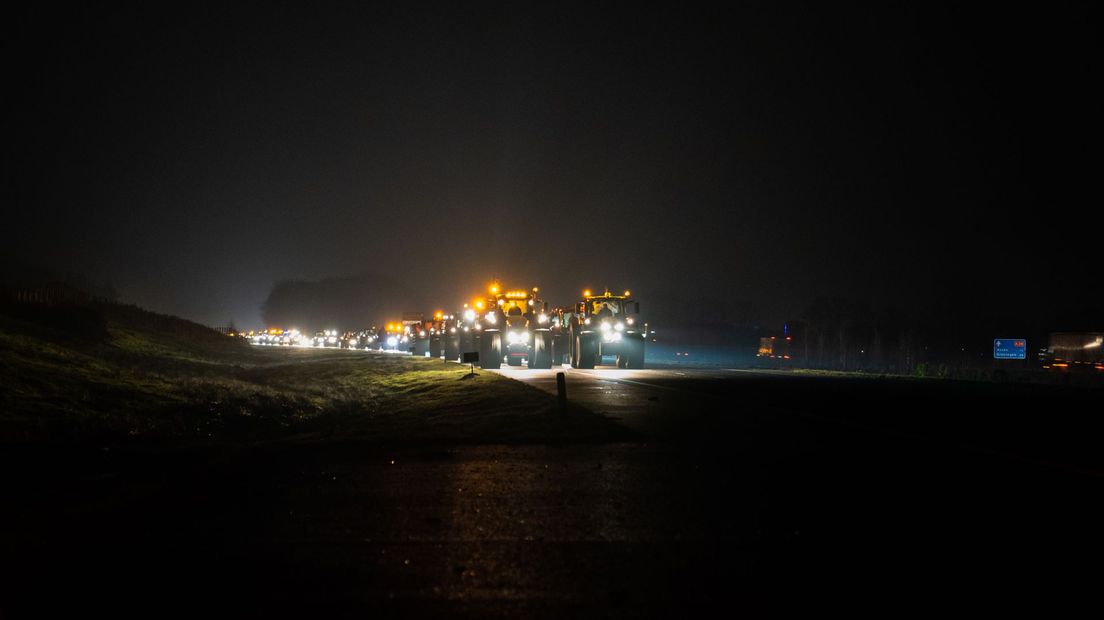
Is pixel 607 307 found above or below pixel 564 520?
above

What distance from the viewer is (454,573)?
714cm

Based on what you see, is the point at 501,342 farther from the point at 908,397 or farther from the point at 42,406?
the point at 42,406

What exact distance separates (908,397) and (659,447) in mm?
13918

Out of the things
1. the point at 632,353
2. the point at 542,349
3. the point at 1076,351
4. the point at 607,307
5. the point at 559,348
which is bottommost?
the point at 632,353

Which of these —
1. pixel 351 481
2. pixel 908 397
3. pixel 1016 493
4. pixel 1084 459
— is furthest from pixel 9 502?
pixel 908 397

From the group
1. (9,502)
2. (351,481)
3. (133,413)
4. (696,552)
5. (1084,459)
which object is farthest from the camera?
(133,413)

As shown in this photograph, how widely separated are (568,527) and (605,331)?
126 feet

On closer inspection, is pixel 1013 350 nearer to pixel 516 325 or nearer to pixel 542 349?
pixel 542 349

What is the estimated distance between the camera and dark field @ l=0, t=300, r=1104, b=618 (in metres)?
6.55

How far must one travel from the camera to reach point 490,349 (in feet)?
151

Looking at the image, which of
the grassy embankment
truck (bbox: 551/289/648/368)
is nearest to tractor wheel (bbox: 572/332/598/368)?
truck (bbox: 551/289/648/368)

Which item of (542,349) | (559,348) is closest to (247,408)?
(542,349)

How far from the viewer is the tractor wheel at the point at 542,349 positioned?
47344 mm

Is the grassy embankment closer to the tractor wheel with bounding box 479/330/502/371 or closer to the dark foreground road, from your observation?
the dark foreground road
